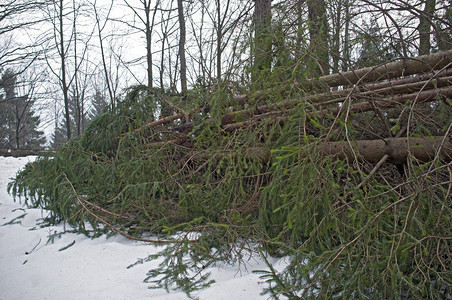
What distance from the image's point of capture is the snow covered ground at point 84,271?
6.23 feet

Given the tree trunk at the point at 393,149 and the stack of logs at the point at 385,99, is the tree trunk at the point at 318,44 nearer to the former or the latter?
the stack of logs at the point at 385,99

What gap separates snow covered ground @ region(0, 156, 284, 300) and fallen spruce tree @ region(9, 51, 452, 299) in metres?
0.11

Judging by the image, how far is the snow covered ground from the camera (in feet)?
6.23

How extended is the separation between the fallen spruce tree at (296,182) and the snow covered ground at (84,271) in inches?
4.5

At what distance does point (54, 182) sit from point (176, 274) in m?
2.38

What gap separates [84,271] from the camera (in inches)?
89.1

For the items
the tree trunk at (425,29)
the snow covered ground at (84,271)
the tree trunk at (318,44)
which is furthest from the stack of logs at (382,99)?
the snow covered ground at (84,271)

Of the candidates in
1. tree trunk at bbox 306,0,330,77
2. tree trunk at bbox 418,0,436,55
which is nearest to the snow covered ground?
tree trunk at bbox 306,0,330,77

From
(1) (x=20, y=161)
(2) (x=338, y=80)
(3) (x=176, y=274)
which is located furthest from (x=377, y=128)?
(1) (x=20, y=161)

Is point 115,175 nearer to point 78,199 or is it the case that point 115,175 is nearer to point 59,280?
point 78,199

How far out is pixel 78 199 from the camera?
3205 millimetres

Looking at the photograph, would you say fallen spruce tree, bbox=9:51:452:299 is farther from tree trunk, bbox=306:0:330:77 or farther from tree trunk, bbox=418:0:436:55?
tree trunk, bbox=418:0:436:55

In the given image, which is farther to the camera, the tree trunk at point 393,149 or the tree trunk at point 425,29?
the tree trunk at point 425,29

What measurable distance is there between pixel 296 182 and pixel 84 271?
1.74 metres
